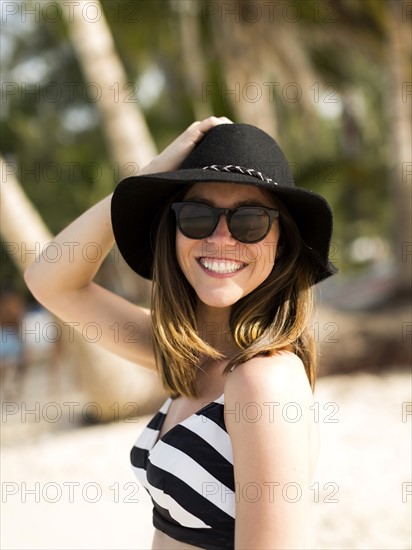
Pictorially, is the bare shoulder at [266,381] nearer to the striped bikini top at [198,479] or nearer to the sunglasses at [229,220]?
the striped bikini top at [198,479]

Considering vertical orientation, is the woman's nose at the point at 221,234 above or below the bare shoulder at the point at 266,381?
above

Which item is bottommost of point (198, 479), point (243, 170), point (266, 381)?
point (198, 479)

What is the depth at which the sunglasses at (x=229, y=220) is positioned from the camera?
175cm

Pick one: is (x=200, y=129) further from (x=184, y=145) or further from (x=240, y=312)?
(x=240, y=312)

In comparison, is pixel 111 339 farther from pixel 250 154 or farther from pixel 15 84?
pixel 15 84

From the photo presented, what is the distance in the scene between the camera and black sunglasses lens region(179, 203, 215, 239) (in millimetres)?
1779

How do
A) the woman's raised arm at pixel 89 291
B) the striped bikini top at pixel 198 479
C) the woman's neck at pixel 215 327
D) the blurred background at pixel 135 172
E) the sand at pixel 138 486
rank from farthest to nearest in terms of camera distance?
1. the blurred background at pixel 135 172
2. the sand at pixel 138 486
3. the woman's raised arm at pixel 89 291
4. the woman's neck at pixel 215 327
5. the striped bikini top at pixel 198 479

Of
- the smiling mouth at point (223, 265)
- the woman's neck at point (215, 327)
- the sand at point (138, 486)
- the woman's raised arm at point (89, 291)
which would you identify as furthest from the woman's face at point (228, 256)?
the sand at point (138, 486)

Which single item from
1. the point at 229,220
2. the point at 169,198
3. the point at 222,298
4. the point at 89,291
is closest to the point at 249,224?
the point at 229,220

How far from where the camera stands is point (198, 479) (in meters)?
1.58

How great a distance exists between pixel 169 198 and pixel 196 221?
22 cm

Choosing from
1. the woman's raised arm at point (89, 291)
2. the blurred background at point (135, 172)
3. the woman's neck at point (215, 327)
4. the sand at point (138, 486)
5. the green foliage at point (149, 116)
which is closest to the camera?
the woman's neck at point (215, 327)

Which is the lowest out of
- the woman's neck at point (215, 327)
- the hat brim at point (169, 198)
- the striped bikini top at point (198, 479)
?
the striped bikini top at point (198, 479)

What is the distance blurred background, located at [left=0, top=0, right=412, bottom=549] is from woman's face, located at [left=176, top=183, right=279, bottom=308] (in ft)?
1.69
